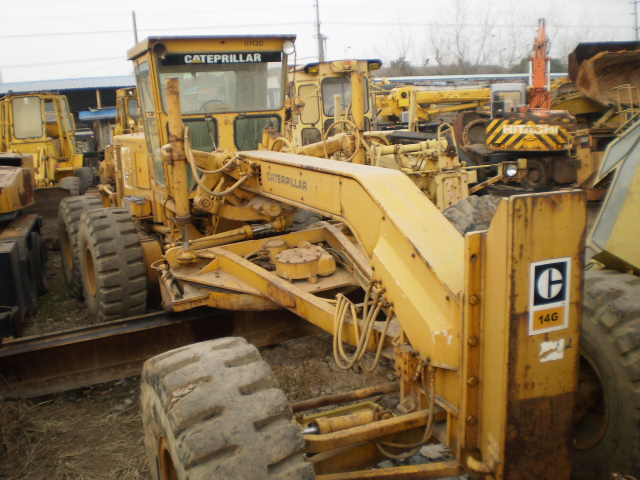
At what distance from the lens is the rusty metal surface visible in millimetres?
4426

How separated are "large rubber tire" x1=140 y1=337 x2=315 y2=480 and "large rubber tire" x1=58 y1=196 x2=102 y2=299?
3.84 m

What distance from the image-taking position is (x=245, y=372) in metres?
2.64

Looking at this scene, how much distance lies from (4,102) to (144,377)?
12166mm

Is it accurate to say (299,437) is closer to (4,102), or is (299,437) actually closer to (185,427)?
(185,427)

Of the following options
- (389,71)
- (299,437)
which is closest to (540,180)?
(299,437)

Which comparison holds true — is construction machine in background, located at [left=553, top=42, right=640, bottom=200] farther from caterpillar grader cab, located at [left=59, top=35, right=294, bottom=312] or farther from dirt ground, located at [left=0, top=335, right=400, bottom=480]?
dirt ground, located at [left=0, top=335, right=400, bottom=480]

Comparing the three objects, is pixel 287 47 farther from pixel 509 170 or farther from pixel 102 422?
pixel 509 170

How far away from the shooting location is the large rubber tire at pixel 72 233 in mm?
6422

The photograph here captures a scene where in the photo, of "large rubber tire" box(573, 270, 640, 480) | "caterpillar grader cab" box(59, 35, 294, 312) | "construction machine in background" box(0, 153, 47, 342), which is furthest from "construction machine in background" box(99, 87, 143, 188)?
"large rubber tire" box(573, 270, 640, 480)

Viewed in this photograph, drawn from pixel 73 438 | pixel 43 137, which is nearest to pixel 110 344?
pixel 73 438

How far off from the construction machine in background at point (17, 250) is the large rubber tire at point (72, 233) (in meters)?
0.35

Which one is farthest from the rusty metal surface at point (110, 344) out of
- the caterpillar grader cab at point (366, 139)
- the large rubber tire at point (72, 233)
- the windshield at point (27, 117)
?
the windshield at point (27, 117)

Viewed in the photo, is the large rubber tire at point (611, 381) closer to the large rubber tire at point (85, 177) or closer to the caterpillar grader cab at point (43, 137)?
the caterpillar grader cab at point (43, 137)

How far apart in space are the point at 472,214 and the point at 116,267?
302cm
